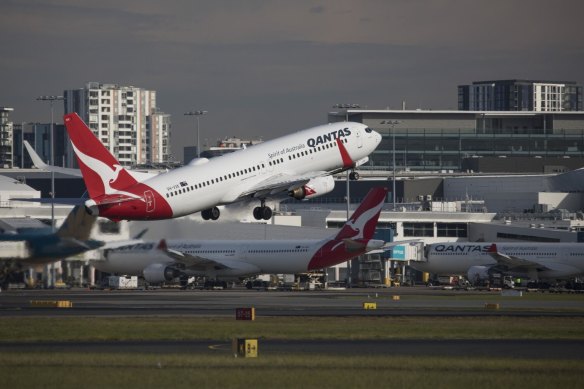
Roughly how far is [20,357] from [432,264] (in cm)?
9438

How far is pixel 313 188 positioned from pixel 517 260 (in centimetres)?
4466

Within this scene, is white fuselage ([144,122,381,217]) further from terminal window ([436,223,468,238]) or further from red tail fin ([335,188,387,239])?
terminal window ([436,223,468,238])

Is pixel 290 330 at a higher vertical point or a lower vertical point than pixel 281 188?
lower

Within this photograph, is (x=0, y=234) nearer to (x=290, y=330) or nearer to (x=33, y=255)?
(x=33, y=255)

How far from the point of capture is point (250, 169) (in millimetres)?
97000

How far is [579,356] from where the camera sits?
179 ft

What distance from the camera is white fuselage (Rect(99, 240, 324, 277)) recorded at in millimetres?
129875

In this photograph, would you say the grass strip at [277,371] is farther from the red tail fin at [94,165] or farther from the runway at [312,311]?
the red tail fin at [94,165]

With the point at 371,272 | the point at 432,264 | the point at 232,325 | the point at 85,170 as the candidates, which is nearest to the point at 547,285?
the point at 432,264

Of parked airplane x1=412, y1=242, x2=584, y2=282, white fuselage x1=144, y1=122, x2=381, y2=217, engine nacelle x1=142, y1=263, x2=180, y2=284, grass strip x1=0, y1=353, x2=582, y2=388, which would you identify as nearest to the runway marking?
grass strip x1=0, y1=353, x2=582, y2=388

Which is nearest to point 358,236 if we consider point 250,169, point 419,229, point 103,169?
point 250,169

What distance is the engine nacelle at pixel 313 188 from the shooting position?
97750mm

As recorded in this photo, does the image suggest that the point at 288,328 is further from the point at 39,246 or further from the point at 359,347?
the point at 39,246

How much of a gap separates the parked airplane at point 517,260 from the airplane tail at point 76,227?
75.6 meters
